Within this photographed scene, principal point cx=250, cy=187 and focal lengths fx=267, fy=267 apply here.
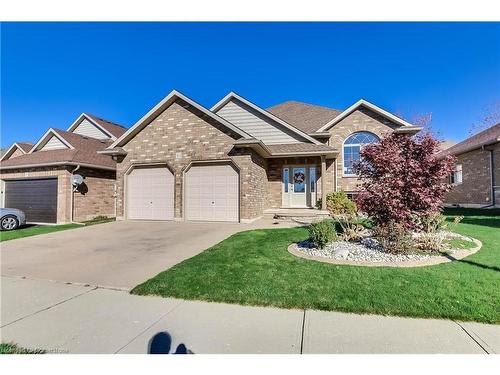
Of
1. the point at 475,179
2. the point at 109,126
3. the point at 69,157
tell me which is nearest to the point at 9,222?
the point at 69,157

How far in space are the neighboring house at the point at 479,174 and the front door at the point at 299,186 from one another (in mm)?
7488

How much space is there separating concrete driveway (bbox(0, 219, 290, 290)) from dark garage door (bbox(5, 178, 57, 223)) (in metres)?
4.84

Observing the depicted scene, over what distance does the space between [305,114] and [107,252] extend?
1630cm

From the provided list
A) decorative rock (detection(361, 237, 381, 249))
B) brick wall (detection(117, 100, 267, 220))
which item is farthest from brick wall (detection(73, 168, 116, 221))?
decorative rock (detection(361, 237, 381, 249))

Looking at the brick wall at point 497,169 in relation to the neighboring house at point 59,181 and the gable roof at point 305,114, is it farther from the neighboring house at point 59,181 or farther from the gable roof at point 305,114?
the neighboring house at point 59,181

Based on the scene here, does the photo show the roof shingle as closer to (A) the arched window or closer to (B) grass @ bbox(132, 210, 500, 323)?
(A) the arched window

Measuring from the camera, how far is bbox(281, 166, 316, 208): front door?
15.8 meters

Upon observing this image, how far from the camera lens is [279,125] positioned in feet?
51.4

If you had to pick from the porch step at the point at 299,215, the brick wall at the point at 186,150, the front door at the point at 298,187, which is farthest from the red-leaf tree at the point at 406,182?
the front door at the point at 298,187

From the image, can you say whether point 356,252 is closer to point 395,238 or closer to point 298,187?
point 395,238

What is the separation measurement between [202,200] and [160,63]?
692 cm

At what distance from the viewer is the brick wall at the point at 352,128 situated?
15930 millimetres

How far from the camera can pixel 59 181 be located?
14.5 meters
